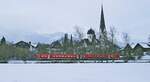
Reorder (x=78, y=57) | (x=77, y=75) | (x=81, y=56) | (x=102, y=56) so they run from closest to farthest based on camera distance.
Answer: (x=77, y=75)
(x=102, y=56)
(x=78, y=57)
(x=81, y=56)

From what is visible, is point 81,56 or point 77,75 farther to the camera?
point 81,56

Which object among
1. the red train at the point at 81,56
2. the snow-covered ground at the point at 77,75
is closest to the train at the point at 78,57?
the red train at the point at 81,56

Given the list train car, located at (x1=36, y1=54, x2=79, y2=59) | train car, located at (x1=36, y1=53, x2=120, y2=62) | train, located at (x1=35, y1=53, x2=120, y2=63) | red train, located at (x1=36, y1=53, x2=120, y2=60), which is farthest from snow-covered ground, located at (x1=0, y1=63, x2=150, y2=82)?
train car, located at (x1=36, y1=54, x2=79, y2=59)

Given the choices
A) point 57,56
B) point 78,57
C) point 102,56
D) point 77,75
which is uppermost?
point 57,56

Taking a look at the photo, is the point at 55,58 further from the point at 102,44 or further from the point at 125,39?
the point at 125,39

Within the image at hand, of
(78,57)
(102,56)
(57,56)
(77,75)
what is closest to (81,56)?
(78,57)

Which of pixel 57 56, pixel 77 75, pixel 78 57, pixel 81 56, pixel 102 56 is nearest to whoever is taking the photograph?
pixel 77 75

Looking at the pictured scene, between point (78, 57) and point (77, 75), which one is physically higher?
point (78, 57)

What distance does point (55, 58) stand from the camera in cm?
7381

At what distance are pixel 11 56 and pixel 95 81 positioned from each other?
5742cm

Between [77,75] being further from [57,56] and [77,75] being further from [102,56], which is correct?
[57,56]

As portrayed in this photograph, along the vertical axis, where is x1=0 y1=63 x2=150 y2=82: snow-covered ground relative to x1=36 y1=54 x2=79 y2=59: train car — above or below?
below

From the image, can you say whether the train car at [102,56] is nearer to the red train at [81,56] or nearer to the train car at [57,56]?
the red train at [81,56]

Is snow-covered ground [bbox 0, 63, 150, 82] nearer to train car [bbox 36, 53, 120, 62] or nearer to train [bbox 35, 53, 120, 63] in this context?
train [bbox 35, 53, 120, 63]
